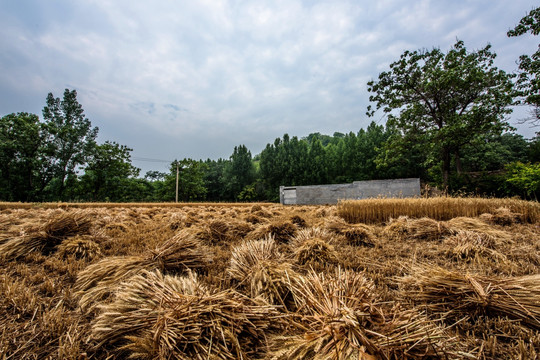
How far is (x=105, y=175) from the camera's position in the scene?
2477 cm

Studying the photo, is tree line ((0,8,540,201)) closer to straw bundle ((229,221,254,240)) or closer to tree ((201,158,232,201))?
tree ((201,158,232,201))

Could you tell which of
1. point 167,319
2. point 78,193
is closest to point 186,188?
point 78,193

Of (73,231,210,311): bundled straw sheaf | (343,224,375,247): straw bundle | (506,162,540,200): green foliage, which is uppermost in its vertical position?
(506,162,540,200): green foliage

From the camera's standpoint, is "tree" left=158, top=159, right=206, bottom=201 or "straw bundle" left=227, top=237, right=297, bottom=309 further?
"tree" left=158, top=159, right=206, bottom=201

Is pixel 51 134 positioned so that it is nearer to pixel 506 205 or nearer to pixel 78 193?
pixel 78 193

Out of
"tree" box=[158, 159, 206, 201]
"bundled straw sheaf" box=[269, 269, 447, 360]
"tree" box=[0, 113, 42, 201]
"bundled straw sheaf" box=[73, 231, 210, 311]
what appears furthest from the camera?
"tree" box=[158, 159, 206, 201]

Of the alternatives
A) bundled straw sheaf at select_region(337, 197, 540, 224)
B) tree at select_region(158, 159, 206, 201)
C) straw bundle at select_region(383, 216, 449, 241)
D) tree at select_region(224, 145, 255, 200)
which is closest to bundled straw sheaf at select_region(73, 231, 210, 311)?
straw bundle at select_region(383, 216, 449, 241)

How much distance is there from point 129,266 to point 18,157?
33.4 meters

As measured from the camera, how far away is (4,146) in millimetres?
21062

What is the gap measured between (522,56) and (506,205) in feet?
37.0

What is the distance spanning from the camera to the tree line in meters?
12.3

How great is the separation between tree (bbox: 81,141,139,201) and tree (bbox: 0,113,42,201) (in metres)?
4.74

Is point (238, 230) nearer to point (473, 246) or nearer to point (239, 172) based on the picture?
point (473, 246)

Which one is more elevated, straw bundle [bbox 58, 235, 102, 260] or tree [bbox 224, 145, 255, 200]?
tree [bbox 224, 145, 255, 200]
